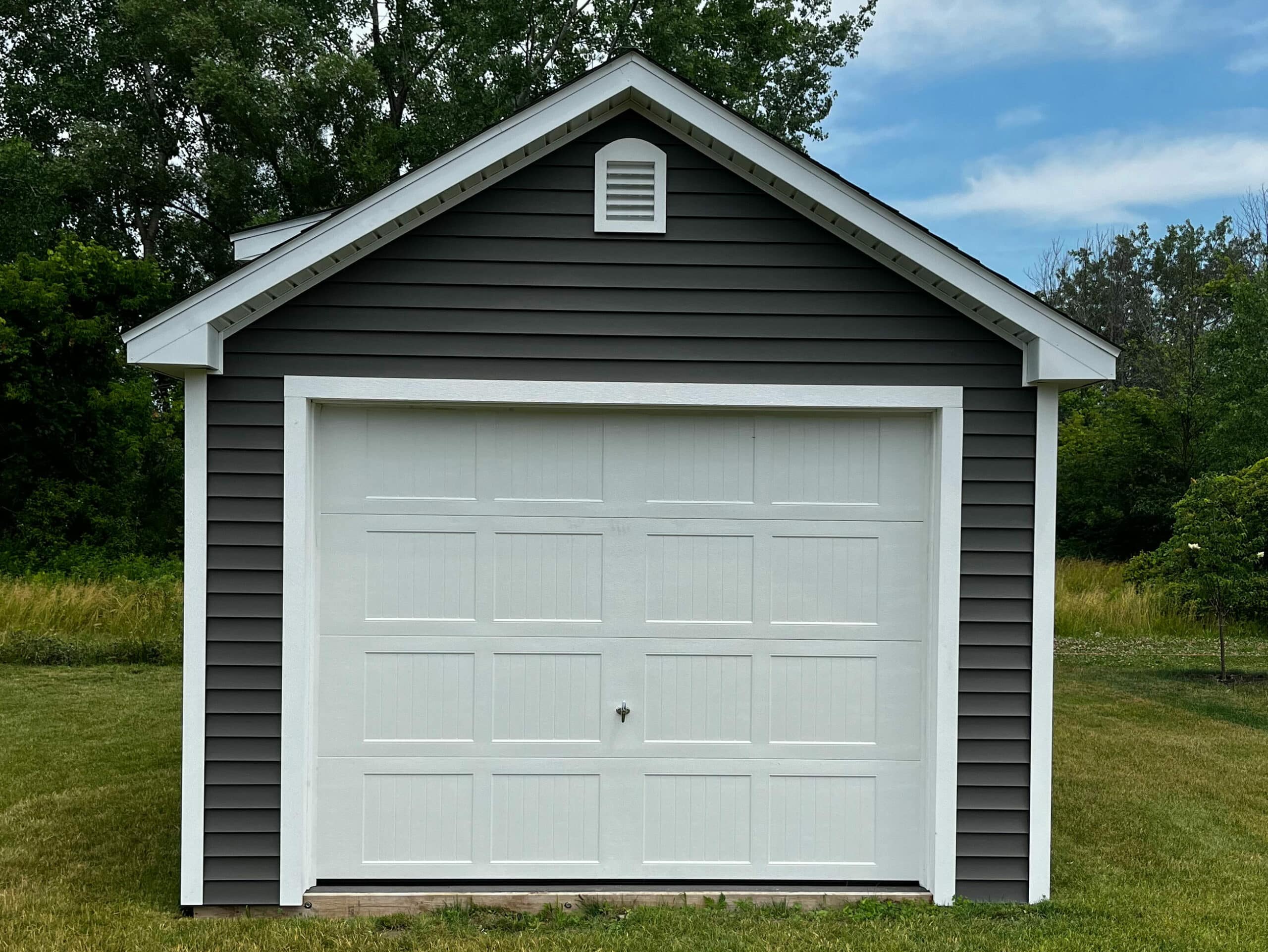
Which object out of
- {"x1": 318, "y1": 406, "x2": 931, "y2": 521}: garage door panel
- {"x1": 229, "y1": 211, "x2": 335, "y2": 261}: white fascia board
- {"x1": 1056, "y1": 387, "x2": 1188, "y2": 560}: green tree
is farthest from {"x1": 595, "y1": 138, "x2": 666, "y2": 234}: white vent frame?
{"x1": 1056, "y1": 387, "x2": 1188, "y2": 560}: green tree

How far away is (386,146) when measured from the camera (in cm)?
1891

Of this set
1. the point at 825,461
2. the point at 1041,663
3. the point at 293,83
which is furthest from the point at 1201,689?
the point at 293,83

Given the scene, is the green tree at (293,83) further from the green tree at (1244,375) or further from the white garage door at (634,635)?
the white garage door at (634,635)

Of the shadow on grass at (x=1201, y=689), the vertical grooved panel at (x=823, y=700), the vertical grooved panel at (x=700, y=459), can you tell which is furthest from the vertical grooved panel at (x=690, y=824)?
the shadow on grass at (x=1201, y=689)

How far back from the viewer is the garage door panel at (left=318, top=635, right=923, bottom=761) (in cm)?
A: 480

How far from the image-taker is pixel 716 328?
15.5ft

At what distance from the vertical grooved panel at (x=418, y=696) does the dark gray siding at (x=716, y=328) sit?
59.8 inches

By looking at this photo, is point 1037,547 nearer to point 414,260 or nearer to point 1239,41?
point 414,260

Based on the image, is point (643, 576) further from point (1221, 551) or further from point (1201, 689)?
point (1201, 689)

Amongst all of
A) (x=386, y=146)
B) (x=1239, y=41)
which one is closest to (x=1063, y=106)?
(x=1239, y=41)

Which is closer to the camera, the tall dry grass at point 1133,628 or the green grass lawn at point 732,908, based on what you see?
the green grass lawn at point 732,908

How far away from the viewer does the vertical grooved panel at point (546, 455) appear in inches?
191

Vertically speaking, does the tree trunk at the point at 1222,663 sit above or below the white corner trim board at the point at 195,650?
below

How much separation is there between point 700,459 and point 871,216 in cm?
151
